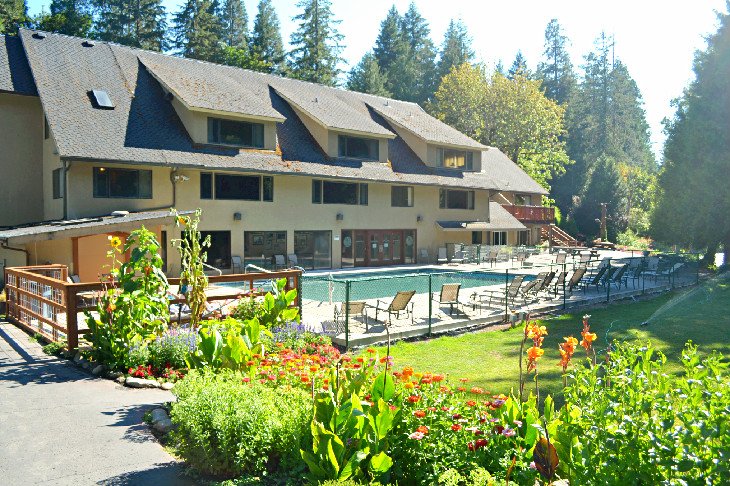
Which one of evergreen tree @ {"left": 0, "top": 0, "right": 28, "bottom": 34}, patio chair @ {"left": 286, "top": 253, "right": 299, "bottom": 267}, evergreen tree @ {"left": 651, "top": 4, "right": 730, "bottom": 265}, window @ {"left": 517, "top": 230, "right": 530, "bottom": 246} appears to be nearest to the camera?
patio chair @ {"left": 286, "top": 253, "right": 299, "bottom": 267}

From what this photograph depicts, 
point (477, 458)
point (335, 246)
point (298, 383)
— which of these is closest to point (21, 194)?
point (335, 246)

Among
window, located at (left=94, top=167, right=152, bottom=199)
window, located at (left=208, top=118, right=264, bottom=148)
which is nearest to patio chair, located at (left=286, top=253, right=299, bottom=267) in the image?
window, located at (left=208, top=118, right=264, bottom=148)

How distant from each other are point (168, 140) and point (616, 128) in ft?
252

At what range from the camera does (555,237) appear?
173ft

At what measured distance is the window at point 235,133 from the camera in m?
25.7

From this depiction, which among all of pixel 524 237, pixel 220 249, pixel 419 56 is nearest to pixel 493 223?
pixel 524 237

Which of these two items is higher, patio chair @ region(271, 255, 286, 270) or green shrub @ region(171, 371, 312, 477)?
patio chair @ region(271, 255, 286, 270)

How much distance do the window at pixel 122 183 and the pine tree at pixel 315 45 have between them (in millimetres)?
38189

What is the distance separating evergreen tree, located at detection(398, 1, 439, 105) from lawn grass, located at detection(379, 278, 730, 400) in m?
57.9

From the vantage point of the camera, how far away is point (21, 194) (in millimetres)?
23766

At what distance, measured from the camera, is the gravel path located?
18.2 ft

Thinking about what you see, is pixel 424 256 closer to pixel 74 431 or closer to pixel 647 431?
pixel 74 431

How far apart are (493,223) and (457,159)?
5.33 metres

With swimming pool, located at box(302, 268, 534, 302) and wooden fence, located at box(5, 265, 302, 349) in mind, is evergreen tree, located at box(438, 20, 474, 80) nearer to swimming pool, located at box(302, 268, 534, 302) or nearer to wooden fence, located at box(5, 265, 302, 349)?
swimming pool, located at box(302, 268, 534, 302)
